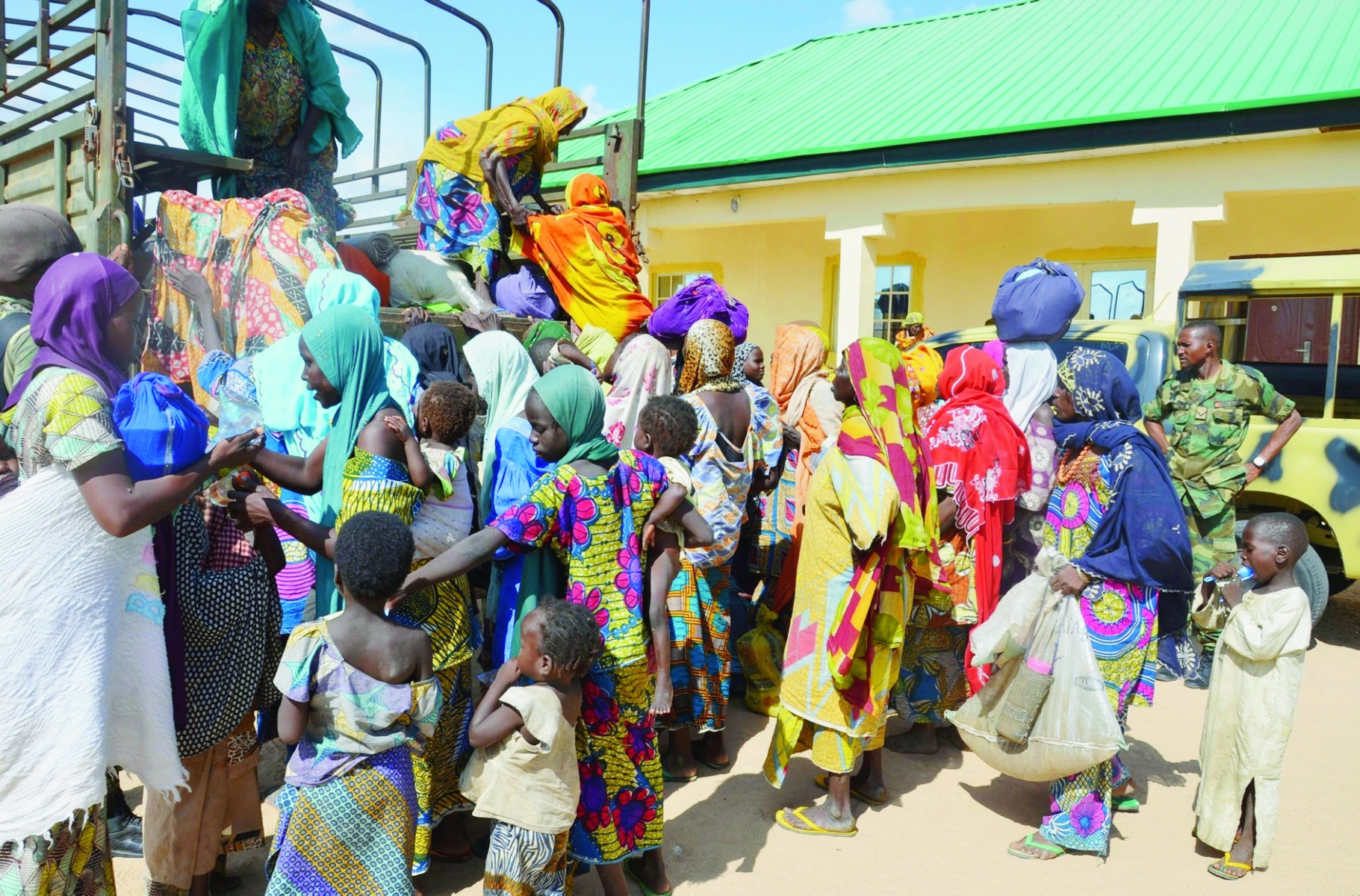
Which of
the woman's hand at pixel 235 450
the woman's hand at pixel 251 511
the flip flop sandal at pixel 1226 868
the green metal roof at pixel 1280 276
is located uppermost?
the green metal roof at pixel 1280 276

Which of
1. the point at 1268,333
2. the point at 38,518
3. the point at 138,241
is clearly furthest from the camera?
the point at 1268,333

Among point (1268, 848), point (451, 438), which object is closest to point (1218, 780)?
point (1268, 848)

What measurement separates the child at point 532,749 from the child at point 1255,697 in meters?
2.30

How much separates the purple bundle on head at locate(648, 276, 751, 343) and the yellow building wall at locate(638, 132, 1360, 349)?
192 inches

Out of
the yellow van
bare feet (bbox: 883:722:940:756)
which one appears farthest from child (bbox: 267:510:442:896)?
the yellow van

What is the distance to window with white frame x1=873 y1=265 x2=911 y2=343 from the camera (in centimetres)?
1149

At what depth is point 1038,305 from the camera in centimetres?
461

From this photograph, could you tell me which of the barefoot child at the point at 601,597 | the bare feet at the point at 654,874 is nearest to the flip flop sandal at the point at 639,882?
the bare feet at the point at 654,874

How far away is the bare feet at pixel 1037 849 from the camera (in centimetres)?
345

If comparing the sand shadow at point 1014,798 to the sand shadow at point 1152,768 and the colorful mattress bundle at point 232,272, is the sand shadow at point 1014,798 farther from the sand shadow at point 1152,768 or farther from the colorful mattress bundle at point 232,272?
the colorful mattress bundle at point 232,272

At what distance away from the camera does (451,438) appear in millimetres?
2979

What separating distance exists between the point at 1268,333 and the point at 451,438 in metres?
9.76

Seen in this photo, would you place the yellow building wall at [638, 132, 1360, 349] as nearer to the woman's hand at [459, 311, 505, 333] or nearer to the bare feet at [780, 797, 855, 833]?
the woman's hand at [459, 311, 505, 333]

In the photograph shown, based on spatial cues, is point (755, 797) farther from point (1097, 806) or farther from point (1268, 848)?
point (1268, 848)
